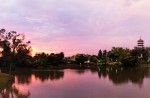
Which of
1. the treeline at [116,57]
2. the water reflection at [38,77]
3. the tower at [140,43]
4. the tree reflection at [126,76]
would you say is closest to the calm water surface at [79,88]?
the tree reflection at [126,76]

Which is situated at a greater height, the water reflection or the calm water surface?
the water reflection

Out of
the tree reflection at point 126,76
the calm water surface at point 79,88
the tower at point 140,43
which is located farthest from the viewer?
the tower at point 140,43

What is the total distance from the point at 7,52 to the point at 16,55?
1867mm

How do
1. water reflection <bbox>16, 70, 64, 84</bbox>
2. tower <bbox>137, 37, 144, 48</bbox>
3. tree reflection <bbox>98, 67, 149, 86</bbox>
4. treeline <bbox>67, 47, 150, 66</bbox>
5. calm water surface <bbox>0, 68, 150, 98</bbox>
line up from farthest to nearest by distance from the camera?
1. tower <bbox>137, 37, 144, 48</bbox>
2. treeline <bbox>67, 47, 150, 66</bbox>
3. water reflection <bbox>16, 70, 64, 84</bbox>
4. tree reflection <bbox>98, 67, 149, 86</bbox>
5. calm water surface <bbox>0, 68, 150, 98</bbox>

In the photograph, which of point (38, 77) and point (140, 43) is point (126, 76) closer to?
point (38, 77)

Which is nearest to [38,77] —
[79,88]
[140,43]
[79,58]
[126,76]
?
[126,76]

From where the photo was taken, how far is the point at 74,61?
4788 inches

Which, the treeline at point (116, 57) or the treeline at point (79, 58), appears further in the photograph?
the treeline at point (116, 57)

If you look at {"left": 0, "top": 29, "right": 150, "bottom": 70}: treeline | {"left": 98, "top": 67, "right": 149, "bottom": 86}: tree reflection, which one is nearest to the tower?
{"left": 0, "top": 29, "right": 150, "bottom": 70}: treeline

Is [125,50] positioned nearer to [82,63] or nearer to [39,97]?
[82,63]

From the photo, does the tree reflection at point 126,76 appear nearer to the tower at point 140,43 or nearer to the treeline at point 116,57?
the treeline at point 116,57

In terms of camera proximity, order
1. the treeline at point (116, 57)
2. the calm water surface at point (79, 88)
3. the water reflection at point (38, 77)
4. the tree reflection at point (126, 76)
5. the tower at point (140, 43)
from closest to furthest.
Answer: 1. the calm water surface at point (79, 88)
2. the tree reflection at point (126, 76)
3. the water reflection at point (38, 77)
4. the treeline at point (116, 57)
5. the tower at point (140, 43)

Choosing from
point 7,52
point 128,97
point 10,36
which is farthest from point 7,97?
point 7,52

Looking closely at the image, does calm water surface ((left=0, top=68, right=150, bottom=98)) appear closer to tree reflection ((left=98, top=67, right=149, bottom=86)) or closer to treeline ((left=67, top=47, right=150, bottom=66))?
tree reflection ((left=98, top=67, right=149, bottom=86))
